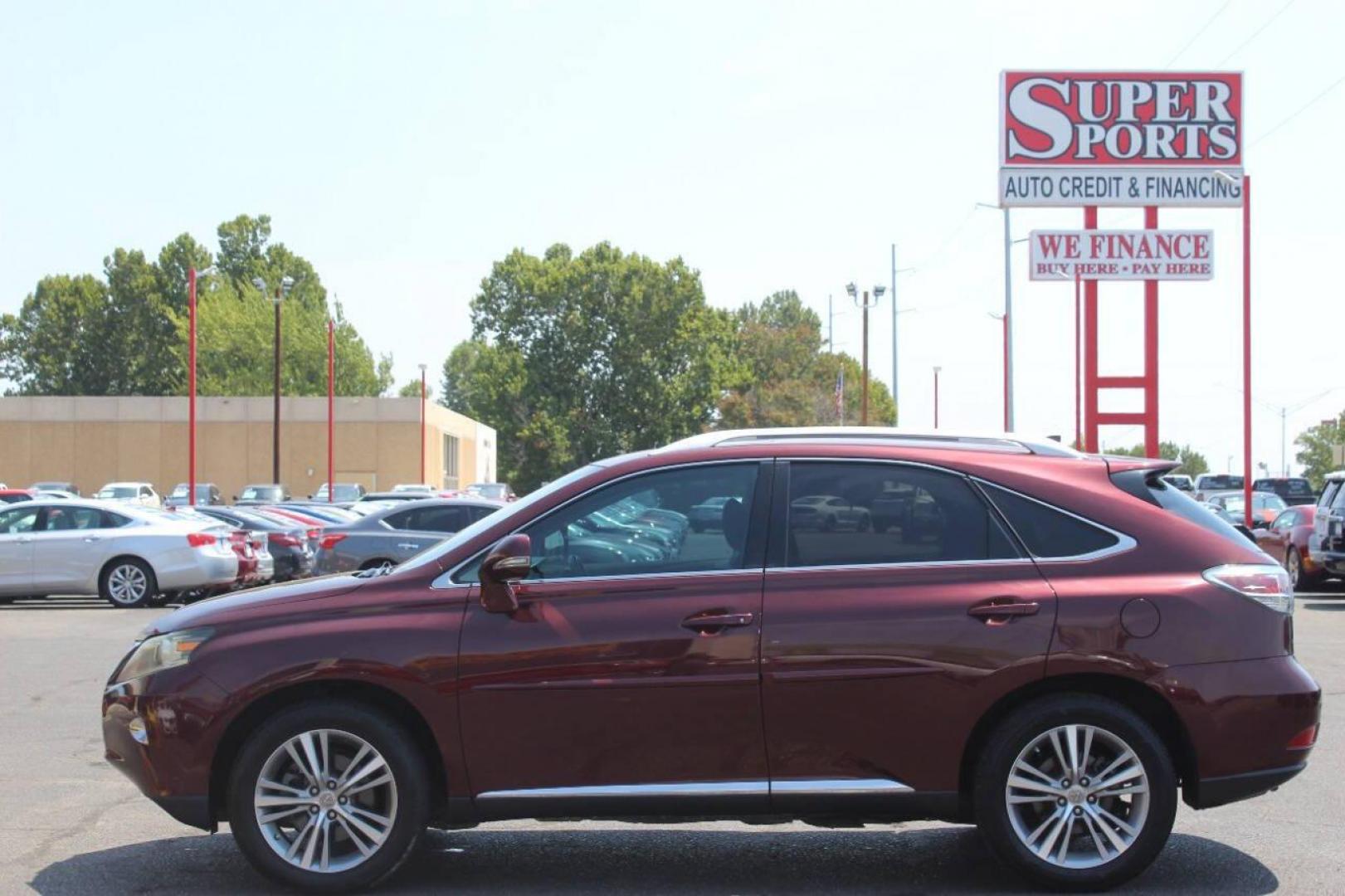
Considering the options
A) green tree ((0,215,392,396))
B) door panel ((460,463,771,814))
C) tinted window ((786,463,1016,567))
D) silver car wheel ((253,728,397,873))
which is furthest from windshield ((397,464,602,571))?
green tree ((0,215,392,396))

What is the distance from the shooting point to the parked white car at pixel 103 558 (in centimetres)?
2106

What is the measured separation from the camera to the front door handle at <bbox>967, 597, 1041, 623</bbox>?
6094 mm

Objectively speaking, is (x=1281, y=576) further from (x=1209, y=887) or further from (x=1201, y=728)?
(x=1209, y=887)

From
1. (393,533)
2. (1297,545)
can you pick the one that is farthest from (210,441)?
(1297,545)

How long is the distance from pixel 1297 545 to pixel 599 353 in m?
74.3

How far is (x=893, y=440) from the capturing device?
6.62m

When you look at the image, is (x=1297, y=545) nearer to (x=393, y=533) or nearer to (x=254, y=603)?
(x=393, y=533)

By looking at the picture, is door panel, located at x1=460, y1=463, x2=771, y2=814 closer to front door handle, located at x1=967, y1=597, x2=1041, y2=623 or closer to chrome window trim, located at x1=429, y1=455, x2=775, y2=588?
chrome window trim, located at x1=429, y1=455, x2=775, y2=588

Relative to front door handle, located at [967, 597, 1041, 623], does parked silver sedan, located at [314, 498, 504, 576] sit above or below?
below

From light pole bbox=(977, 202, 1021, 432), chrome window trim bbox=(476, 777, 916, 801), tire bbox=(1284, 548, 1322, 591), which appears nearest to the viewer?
chrome window trim bbox=(476, 777, 916, 801)

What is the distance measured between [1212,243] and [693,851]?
34117 mm

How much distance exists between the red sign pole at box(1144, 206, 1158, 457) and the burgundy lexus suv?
107ft

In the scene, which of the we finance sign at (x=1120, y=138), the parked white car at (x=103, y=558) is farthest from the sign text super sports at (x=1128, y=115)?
the parked white car at (x=103, y=558)

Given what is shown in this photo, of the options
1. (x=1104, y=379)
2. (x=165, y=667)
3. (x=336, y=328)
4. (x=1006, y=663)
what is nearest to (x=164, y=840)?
(x=165, y=667)
